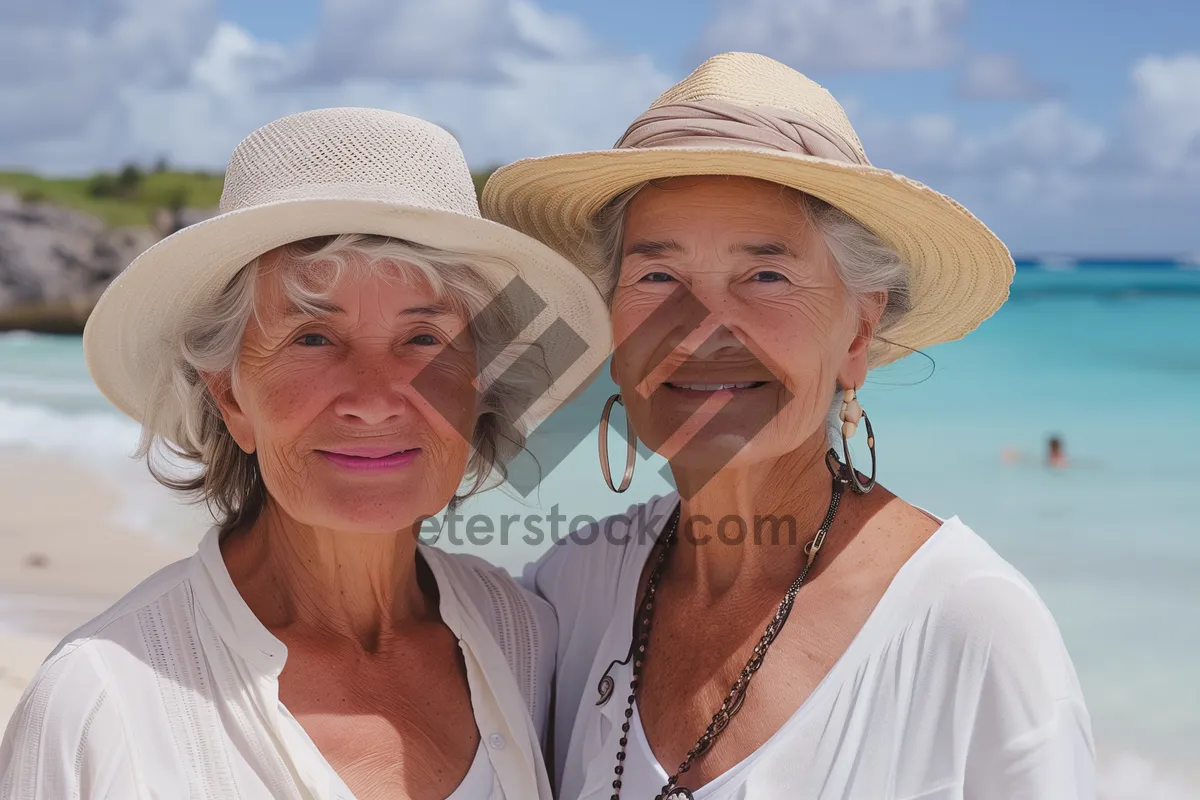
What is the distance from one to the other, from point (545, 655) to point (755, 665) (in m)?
0.63

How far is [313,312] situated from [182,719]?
33.9 inches

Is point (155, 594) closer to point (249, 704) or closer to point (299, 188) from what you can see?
point (249, 704)

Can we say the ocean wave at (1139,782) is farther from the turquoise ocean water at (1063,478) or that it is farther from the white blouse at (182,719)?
the white blouse at (182,719)

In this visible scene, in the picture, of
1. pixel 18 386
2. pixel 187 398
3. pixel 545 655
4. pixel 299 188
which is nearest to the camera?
pixel 299 188

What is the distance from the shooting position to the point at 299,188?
8.04 ft

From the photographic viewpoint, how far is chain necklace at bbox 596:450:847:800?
98.7 inches

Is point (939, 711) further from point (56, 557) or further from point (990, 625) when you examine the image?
point (56, 557)

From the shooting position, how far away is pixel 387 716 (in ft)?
8.55

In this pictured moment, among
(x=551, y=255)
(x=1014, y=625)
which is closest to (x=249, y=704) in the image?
(x=551, y=255)

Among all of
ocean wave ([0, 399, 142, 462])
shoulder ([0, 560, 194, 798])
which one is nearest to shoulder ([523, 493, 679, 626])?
shoulder ([0, 560, 194, 798])

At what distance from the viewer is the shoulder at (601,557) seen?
9.87 feet

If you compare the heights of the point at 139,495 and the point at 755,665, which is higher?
the point at 755,665

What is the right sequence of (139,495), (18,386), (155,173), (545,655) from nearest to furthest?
(545,655)
(139,495)
(18,386)
(155,173)

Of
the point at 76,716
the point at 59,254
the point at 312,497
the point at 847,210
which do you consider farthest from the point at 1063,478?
the point at 59,254
